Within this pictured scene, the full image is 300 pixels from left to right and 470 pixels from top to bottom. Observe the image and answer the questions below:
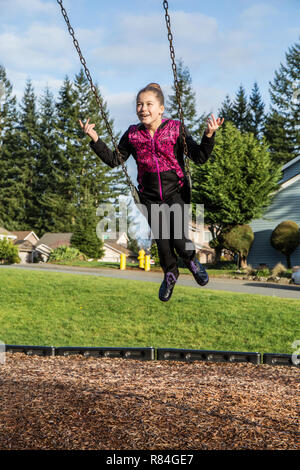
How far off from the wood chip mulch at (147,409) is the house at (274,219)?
2031cm

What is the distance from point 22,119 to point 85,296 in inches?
1790

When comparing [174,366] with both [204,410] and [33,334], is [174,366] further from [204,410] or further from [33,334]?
[33,334]

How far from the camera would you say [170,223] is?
4227mm

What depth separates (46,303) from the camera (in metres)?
15.3

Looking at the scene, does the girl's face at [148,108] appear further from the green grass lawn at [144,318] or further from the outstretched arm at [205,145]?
the green grass lawn at [144,318]

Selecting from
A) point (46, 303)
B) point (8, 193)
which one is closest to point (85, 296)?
point (46, 303)

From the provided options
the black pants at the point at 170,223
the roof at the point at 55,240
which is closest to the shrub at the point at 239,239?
the roof at the point at 55,240

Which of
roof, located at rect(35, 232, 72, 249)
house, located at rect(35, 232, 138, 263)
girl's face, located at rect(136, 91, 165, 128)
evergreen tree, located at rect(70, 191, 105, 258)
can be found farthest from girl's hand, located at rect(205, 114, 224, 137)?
roof, located at rect(35, 232, 72, 249)

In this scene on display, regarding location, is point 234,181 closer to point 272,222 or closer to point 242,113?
point 272,222

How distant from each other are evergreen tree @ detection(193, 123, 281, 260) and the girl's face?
20.8m

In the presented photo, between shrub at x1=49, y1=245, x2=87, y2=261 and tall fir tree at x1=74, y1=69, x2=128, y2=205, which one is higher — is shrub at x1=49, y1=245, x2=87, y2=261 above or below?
below

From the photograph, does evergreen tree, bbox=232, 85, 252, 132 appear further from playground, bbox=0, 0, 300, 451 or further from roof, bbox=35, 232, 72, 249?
playground, bbox=0, 0, 300, 451

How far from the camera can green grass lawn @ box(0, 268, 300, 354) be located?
1167cm

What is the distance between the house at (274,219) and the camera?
27828mm
